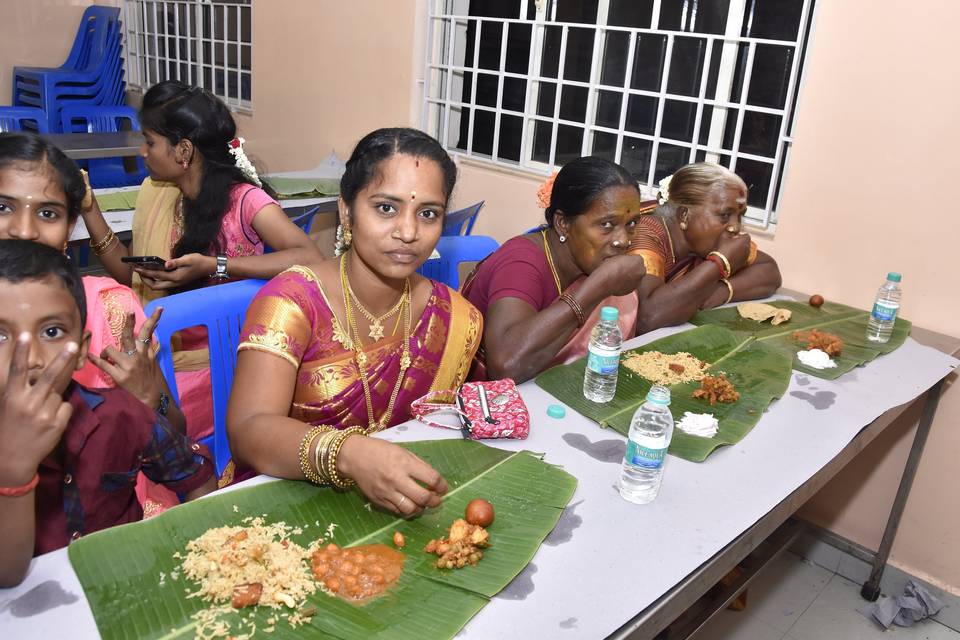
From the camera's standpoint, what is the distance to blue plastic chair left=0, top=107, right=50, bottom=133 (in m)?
6.40

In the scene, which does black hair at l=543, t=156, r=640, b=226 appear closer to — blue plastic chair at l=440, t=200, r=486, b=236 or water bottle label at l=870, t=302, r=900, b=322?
water bottle label at l=870, t=302, r=900, b=322

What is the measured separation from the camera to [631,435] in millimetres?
1574

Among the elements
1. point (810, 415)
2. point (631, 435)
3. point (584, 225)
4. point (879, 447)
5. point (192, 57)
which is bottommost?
point (879, 447)

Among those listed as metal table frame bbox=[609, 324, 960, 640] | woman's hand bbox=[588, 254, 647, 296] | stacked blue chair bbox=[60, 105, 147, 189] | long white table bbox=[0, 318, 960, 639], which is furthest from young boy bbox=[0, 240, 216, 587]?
stacked blue chair bbox=[60, 105, 147, 189]

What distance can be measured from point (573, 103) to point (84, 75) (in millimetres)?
5985

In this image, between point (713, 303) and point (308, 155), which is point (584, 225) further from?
point (308, 155)

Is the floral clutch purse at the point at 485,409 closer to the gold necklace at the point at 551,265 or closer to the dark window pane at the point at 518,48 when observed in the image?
the gold necklace at the point at 551,265

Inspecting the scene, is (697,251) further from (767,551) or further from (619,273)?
(767,551)

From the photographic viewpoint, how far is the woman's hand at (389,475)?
52.9 inches

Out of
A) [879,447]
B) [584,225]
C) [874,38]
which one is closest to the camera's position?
[584,225]

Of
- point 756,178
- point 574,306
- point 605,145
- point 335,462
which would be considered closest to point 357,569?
point 335,462

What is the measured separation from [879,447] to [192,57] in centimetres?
646

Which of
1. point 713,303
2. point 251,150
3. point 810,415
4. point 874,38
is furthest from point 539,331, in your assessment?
point 251,150

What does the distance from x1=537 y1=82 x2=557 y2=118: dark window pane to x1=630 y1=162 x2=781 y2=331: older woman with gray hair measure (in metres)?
1.24
